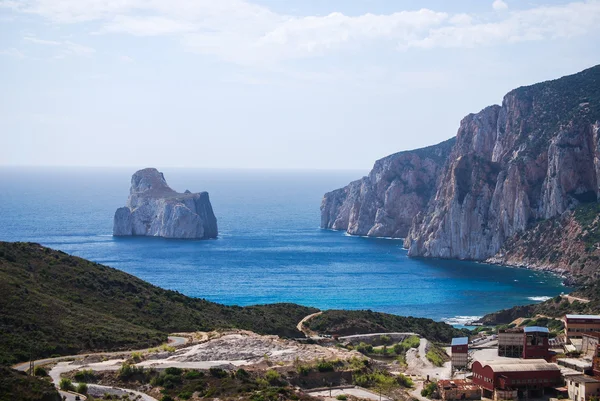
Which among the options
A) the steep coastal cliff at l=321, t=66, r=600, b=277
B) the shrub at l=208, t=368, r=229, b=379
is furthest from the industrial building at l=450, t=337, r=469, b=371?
the steep coastal cliff at l=321, t=66, r=600, b=277

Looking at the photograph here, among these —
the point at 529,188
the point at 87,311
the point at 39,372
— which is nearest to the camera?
the point at 39,372

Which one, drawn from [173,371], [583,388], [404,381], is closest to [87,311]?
[173,371]

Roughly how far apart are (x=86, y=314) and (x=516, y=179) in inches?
4683

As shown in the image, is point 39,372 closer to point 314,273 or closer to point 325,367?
point 325,367

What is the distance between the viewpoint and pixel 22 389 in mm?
41531

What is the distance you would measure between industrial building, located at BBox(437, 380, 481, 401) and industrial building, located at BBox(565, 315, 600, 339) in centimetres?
1619

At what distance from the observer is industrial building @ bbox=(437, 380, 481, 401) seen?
5491 cm

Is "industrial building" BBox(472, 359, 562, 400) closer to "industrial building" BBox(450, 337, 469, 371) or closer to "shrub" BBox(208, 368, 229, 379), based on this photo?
"industrial building" BBox(450, 337, 469, 371)

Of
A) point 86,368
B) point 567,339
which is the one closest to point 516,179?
point 567,339

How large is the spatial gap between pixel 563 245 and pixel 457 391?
10355 centimetres

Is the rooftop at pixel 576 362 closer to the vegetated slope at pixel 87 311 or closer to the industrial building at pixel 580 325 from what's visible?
the industrial building at pixel 580 325

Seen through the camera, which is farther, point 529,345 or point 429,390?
point 529,345

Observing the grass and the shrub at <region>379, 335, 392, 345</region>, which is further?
the shrub at <region>379, 335, 392, 345</region>

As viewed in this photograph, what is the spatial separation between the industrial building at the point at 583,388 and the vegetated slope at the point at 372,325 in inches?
1239
